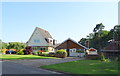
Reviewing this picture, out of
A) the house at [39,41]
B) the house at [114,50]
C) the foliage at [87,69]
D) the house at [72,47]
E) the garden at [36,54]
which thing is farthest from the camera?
the house at [39,41]

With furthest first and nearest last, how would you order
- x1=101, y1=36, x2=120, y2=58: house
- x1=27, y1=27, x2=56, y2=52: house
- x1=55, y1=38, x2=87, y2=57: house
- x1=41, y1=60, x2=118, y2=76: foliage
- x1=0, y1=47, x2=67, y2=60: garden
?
x1=27, y1=27, x2=56, y2=52: house
x1=55, y1=38, x2=87, y2=57: house
x1=0, y1=47, x2=67, y2=60: garden
x1=101, y1=36, x2=120, y2=58: house
x1=41, y1=60, x2=118, y2=76: foliage

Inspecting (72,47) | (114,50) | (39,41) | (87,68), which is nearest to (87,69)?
(87,68)

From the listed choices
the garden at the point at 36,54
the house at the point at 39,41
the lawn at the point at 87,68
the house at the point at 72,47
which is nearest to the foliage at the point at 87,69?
the lawn at the point at 87,68

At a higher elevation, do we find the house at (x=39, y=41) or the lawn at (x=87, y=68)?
the house at (x=39, y=41)

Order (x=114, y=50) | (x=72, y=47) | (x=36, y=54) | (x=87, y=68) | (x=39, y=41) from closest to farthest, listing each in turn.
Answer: (x=87, y=68)
(x=114, y=50)
(x=36, y=54)
(x=72, y=47)
(x=39, y=41)

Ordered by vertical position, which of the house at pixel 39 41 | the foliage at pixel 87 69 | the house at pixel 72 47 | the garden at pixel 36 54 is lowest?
the foliage at pixel 87 69

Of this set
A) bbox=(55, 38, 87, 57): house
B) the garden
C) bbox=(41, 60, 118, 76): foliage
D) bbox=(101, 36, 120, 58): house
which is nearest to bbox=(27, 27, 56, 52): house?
bbox=(55, 38, 87, 57): house

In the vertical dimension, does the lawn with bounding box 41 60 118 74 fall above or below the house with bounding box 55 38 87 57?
below

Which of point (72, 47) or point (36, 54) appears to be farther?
point (72, 47)

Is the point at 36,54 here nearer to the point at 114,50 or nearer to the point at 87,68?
the point at 114,50

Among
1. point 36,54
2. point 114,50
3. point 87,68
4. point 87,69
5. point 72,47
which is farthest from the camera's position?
point 72,47

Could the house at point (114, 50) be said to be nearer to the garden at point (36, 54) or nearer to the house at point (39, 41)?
the garden at point (36, 54)

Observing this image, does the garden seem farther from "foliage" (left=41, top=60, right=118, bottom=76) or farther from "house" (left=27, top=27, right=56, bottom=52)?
"foliage" (left=41, top=60, right=118, bottom=76)

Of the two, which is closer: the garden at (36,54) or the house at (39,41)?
the garden at (36,54)
